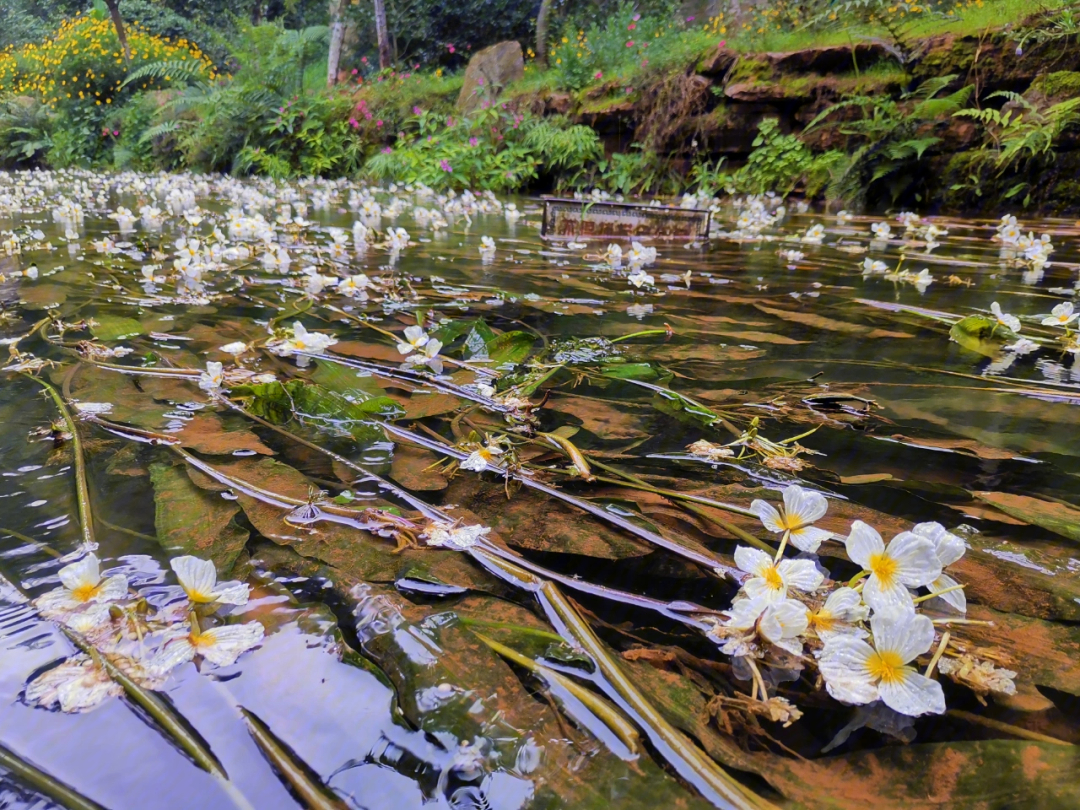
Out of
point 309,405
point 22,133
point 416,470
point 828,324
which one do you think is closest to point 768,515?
point 416,470

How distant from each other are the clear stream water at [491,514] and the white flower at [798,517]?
104mm

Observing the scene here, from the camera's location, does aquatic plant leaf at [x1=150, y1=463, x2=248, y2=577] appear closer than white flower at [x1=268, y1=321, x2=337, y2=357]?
Yes

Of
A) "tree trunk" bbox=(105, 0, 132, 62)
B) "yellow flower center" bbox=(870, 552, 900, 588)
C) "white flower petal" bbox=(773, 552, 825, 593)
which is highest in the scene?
"tree trunk" bbox=(105, 0, 132, 62)

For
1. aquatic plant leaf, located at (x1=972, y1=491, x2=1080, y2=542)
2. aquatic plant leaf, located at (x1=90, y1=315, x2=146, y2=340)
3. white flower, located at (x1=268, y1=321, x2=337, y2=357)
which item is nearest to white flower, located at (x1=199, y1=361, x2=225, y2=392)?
white flower, located at (x1=268, y1=321, x2=337, y2=357)

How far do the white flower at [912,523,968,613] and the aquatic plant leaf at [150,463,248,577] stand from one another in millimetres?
975

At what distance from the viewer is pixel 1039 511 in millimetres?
1101

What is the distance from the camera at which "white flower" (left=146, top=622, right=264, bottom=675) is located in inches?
30.6

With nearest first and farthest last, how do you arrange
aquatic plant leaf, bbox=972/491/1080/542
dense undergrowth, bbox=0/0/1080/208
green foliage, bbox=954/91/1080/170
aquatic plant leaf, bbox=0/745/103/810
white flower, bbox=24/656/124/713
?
aquatic plant leaf, bbox=0/745/103/810
white flower, bbox=24/656/124/713
aquatic plant leaf, bbox=972/491/1080/542
green foliage, bbox=954/91/1080/170
dense undergrowth, bbox=0/0/1080/208

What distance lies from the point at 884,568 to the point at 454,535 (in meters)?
0.63

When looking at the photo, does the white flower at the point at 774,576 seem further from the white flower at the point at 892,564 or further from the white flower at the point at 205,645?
the white flower at the point at 205,645

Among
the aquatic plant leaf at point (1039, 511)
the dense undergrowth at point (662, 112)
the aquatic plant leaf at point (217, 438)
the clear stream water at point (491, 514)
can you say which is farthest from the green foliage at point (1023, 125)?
the aquatic plant leaf at point (217, 438)

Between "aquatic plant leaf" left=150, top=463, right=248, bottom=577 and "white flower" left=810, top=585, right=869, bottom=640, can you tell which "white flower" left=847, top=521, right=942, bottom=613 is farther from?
"aquatic plant leaf" left=150, top=463, right=248, bottom=577

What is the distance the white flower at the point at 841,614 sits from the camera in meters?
0.78

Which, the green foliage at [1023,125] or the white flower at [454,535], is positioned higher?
the green foliage at [1023,125]
